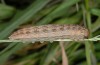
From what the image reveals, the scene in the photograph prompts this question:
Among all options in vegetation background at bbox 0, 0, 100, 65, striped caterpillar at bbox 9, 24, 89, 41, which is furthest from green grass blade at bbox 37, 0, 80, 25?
striped caterpillar at bbox 9, 24, 89, 41

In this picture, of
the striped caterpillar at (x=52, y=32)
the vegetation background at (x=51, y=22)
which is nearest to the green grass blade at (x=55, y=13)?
the vegetation background at (x=51, y=22)

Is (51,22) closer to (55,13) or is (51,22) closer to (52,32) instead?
(55,13)

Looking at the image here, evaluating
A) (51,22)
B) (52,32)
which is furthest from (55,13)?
(52,32)

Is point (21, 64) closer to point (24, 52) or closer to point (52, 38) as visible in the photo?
point (24, 52)

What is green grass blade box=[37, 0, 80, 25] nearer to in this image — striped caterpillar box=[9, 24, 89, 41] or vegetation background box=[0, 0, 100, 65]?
vegetation background box=[0, 0, 100, 65]

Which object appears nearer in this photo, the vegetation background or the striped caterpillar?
the striped caterpillar
